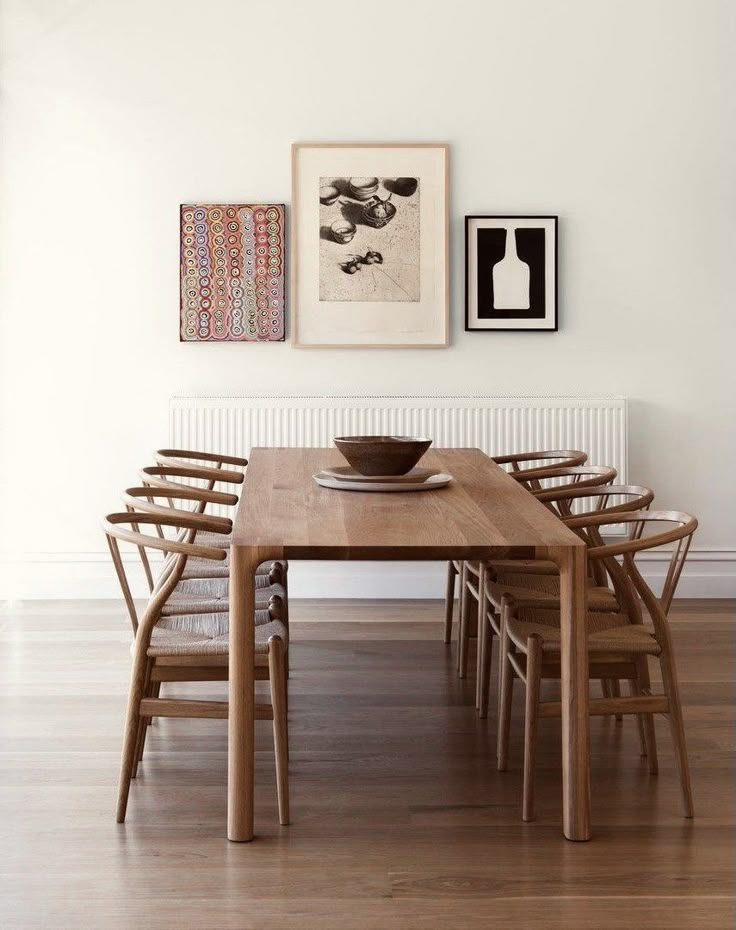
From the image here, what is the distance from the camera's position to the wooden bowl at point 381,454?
340 cm

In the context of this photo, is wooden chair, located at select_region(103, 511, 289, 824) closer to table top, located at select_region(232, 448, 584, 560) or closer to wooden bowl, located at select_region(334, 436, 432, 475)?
table top, located at select_region(232, 448, 584, 560)

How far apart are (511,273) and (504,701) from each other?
2.75 m

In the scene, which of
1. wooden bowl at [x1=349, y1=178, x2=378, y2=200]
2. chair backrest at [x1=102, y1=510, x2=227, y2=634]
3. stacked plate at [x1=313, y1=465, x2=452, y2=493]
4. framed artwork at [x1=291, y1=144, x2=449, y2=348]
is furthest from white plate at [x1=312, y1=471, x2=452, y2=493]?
wooden bowl at [x1=349, y1=178, x2=378, y2=200]

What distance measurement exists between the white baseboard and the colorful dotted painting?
48.4 inches

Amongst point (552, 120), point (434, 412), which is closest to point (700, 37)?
point (552, 120)

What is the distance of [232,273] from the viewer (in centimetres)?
525

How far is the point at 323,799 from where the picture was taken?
2.95 metres

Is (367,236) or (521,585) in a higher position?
(367,236)

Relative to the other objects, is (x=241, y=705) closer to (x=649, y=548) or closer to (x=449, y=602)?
(x=649, y=548)

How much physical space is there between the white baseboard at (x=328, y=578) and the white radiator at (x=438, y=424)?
0.67 metres

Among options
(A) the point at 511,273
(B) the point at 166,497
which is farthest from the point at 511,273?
(B) the point at 166,497

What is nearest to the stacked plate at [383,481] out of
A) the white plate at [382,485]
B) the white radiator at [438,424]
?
the white plate at [382,485]

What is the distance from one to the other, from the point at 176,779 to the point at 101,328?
284 centimetres

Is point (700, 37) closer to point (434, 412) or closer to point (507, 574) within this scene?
point (434, 412)
